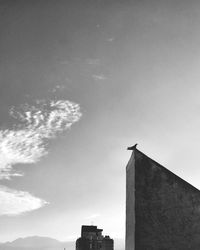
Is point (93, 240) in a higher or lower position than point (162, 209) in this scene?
higher

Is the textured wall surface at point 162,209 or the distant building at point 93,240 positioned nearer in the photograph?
the textured wall surface at point 162,209

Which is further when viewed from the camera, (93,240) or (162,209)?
(93,240)

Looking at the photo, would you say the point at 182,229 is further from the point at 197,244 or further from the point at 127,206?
the point at 127,206

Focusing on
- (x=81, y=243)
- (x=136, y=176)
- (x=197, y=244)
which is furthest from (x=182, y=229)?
(x=81, y=243)

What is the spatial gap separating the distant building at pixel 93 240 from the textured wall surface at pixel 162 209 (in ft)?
120

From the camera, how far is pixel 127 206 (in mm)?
14625

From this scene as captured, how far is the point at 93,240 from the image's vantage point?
154 feet

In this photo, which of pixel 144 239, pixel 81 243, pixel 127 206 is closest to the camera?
pixel 144 239

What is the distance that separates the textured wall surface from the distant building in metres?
36.4

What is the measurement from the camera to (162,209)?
12.0 m

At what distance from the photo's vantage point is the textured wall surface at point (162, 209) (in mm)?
11523

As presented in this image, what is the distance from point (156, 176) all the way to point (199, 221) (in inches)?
98.0

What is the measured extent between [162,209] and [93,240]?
3832 centimetres

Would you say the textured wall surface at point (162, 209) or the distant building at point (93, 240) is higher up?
the distant building at point (93, 240)
